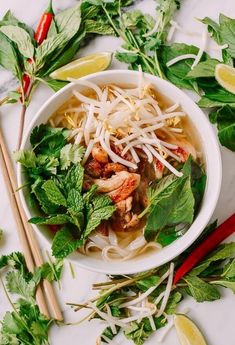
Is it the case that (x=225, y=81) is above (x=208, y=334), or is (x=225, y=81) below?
above

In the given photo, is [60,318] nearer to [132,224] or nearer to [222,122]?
[132,224]

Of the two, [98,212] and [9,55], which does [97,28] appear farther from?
[98,212]

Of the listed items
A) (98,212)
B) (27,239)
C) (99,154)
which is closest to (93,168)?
(99,154)

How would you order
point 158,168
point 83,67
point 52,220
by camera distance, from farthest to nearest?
point 83,67 < point 158,168 < point 52,220

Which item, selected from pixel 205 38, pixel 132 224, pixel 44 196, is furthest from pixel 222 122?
pixel 44 196

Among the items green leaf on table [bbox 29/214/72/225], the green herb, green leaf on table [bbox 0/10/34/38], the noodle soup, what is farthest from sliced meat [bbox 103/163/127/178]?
green leaf on table [bbox 0/10/34/38]
